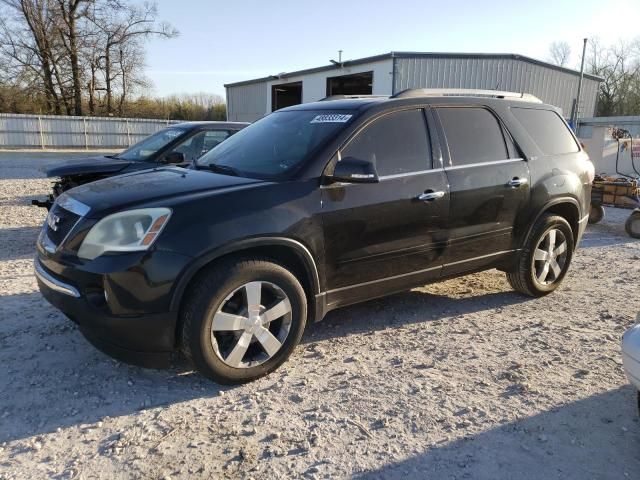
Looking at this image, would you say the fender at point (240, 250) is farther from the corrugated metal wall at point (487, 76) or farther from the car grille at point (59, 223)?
the corrugated metal wall at point (487, 76)

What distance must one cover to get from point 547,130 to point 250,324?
143 inches

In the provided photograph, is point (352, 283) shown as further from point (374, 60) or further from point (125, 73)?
point (125, 73)

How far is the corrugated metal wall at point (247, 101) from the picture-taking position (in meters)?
32.6

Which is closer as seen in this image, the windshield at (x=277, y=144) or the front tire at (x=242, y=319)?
the front tire at (x=242, y=319)

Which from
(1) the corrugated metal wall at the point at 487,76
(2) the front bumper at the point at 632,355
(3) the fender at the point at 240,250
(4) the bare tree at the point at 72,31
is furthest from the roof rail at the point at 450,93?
(4) the bare tree at the point at 72,31

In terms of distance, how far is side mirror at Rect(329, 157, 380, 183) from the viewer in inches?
133

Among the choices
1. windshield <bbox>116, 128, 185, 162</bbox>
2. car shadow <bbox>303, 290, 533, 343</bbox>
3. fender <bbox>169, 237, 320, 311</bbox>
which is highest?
windshield <bbox>116, 128, 185, 162</bbox>

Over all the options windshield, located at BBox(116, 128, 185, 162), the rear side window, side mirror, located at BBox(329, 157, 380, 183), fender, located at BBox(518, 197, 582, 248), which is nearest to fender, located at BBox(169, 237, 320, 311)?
side mirror, located at BBox(329, 157, 380, 183)

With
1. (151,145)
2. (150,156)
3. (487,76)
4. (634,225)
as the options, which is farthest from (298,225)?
(487,76)

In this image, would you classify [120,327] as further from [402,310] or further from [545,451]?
[402,310]

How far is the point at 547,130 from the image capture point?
16.4 ft

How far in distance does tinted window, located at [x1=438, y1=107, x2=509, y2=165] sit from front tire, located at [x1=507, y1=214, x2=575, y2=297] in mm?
879

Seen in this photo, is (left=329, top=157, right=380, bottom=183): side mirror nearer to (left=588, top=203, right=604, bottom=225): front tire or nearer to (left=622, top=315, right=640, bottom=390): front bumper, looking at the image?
(left=622, top=315, right=640, bottom=390): front bumper

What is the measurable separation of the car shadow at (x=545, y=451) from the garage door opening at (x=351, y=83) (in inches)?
910
